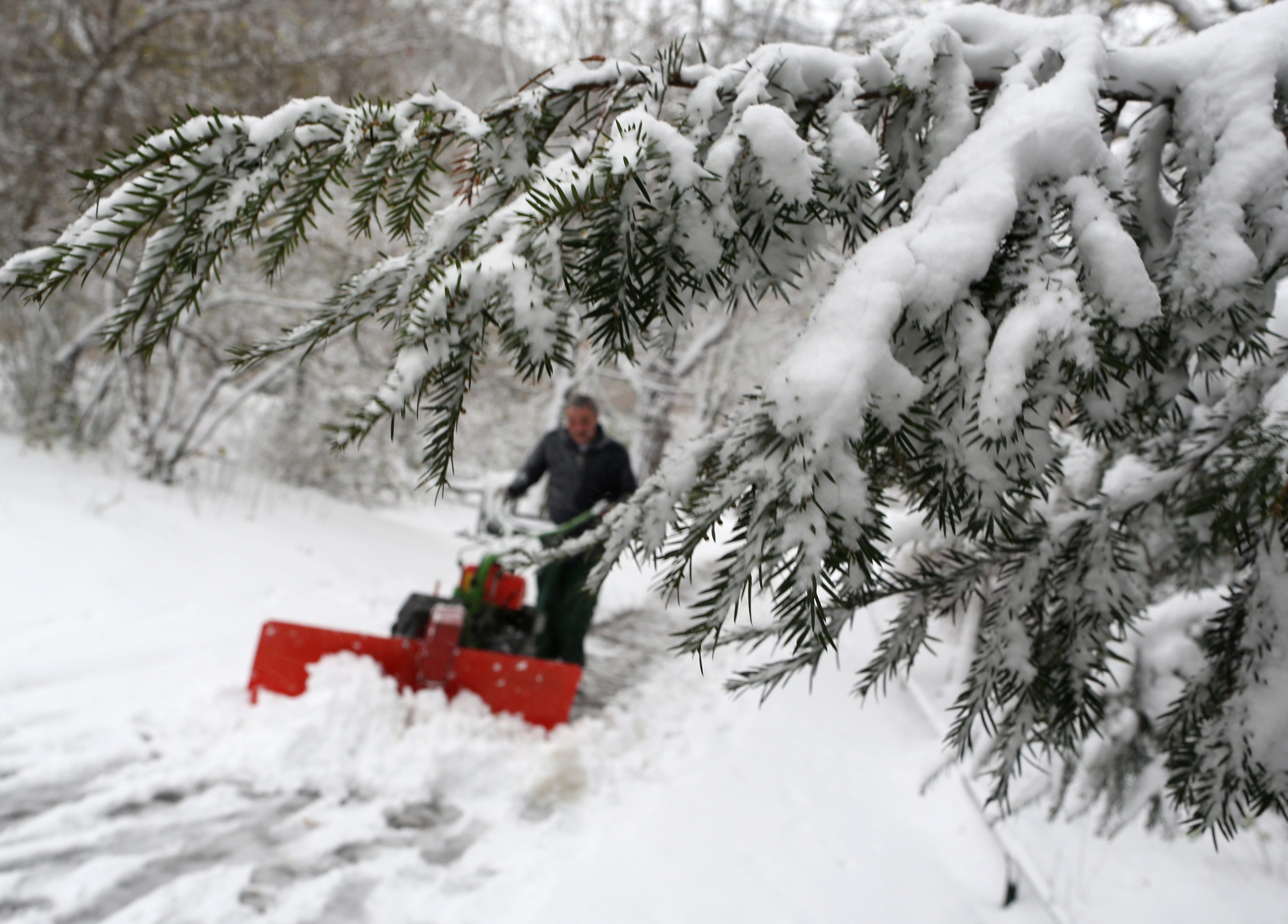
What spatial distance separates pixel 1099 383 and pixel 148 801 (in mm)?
3319

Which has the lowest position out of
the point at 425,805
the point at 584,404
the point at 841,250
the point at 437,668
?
the point at 425,805

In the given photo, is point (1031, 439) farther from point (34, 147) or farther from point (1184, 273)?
point (34, 147)

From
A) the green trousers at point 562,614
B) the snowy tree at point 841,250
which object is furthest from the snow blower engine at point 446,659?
the snowy tree at point 841,250

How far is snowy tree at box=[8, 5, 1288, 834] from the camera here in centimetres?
84

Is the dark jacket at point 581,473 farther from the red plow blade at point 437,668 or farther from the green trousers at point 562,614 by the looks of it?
the red plow blade at point 437,668

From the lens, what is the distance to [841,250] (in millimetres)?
1195

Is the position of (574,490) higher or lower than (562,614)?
higher

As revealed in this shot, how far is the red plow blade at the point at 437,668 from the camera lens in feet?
11.8

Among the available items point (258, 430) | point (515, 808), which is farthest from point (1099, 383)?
point (258, 430)

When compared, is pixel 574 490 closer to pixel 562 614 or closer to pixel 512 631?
pixel 562 614

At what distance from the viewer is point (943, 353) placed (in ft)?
2.97

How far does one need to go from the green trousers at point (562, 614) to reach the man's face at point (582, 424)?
2.76 ft

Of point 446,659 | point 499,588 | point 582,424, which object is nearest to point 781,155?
point 446,659

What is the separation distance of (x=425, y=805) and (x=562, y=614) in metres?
2.15
